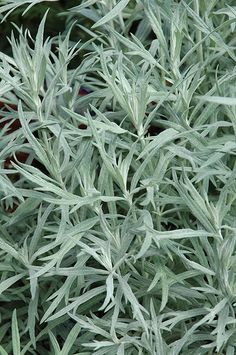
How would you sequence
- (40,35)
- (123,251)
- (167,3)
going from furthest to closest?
(167,3)
(40,35)
(123,251)

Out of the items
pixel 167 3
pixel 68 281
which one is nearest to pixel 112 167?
pixel 68 281

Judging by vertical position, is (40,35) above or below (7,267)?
above

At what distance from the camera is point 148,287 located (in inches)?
50.3

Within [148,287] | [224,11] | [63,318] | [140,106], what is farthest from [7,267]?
[224,11]

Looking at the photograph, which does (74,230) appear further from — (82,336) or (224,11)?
(224,11)

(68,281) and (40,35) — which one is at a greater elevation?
(40,35)

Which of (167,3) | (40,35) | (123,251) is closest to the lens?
(123,251)

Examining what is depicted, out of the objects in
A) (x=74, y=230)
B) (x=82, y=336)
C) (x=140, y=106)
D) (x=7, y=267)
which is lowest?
(x=82, y=336)

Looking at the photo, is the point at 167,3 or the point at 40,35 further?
the point at 167,3

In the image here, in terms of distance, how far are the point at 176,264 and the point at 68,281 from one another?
0.73ft

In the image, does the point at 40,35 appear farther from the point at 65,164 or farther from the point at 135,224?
the point at 135,224

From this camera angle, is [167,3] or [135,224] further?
[167,3]

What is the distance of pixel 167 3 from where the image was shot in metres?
1.47

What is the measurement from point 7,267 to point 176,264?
294 mm
